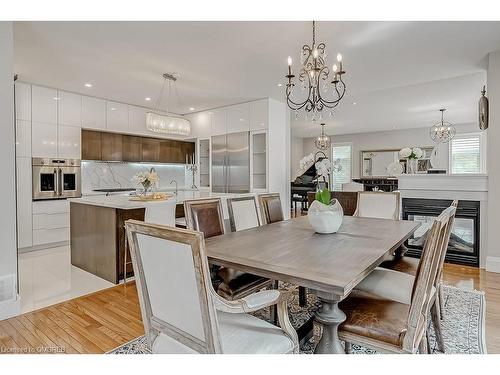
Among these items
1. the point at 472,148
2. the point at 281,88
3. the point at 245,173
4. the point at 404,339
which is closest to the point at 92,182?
the point at 245,173

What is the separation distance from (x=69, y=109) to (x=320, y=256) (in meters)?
5.04

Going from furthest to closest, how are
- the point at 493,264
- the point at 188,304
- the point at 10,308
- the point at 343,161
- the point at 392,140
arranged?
1. the point at 343,161
2. the point at 392,140
3. the point at 493,264
4. the point at 10,308
5. the point at 188,304

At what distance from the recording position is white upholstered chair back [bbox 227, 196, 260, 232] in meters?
2.76

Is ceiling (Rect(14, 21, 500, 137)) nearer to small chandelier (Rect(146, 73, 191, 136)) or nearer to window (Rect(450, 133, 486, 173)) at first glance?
small chandelier (Rect(146, 73, 191, 136))

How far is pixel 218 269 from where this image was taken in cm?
225

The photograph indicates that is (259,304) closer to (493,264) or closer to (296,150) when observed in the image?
(493,264)

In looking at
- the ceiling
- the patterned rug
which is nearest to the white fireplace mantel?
the patterned rug

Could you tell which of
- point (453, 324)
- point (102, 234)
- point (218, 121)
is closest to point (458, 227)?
point (453, 324)

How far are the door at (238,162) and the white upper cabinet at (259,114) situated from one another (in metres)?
0.24

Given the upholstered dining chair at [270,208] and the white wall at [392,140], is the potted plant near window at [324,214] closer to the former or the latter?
the upholstered dining chair at [270,208]

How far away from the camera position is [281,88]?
479cm
